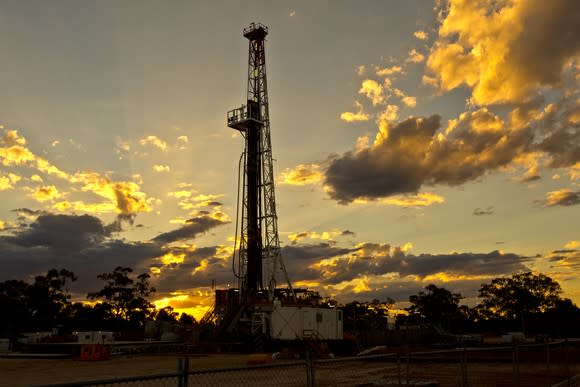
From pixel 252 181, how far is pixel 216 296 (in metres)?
14.4

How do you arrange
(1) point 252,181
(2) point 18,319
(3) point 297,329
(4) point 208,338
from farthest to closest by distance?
(2) point 18,319 < (1) point 252,181 < (4) point 208,338 < (3) point 297,329

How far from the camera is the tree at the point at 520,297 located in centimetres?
11819

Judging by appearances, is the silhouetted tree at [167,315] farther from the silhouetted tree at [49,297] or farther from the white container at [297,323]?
the white container at [297,323]

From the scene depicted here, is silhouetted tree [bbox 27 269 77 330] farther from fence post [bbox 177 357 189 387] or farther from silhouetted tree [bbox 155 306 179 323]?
fence post [bbox 177 357 189 387]

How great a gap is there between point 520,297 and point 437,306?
17863mm

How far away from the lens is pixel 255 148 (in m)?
67.9

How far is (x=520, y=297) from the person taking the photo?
119 m

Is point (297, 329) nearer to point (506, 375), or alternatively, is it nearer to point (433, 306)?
point (506, 375)

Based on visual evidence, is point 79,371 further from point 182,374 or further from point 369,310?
point 369,310

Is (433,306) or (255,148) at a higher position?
(255,148)

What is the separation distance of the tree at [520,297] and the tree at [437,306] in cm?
718

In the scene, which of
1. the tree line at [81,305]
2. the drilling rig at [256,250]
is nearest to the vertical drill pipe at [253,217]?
the drilling rig at [256,250]

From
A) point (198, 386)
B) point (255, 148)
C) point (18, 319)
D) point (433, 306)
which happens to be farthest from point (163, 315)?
point (198, 386)

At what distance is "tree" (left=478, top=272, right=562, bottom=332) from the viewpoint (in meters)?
118
